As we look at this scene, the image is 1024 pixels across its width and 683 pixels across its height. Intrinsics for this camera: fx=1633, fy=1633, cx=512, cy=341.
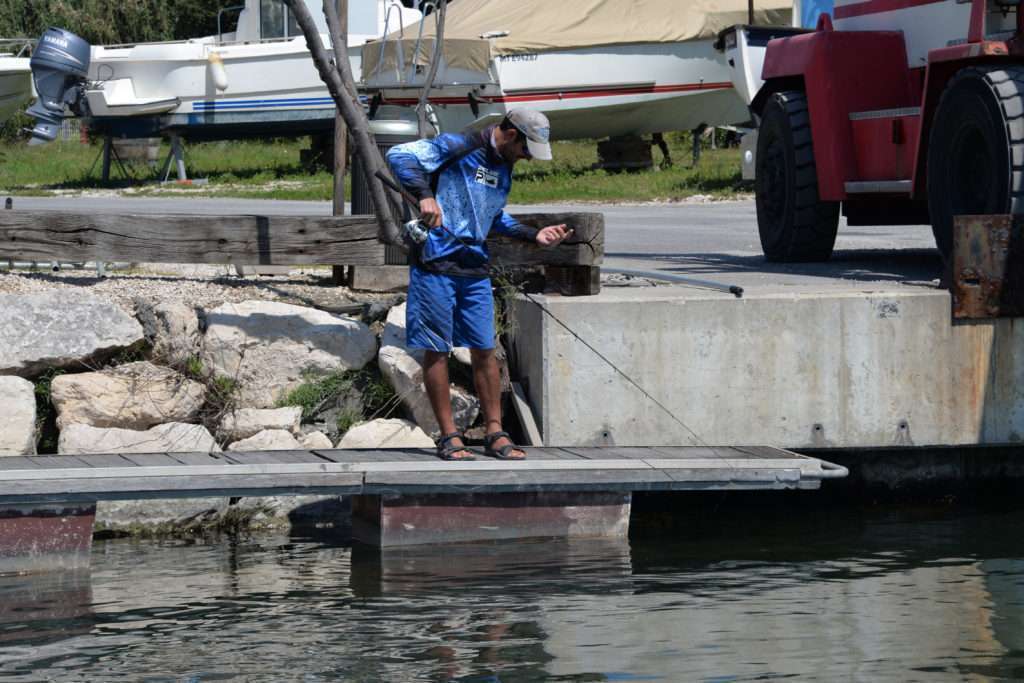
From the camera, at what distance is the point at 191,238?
9320mm

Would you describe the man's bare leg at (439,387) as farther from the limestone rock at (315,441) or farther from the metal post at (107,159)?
the metal post at (107,159)

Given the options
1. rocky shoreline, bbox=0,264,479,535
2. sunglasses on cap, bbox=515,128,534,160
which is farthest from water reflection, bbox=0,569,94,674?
sunglasses on cap, bbox=515,128,534,160

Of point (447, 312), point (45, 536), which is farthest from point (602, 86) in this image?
point (45, 536)

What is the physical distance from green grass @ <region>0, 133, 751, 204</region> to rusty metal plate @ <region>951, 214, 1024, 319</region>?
36.2 ft

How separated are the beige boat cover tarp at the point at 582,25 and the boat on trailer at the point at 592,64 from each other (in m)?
0.01

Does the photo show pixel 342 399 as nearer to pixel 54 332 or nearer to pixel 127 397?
pixel 127 397

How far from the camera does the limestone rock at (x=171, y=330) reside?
29.7ft

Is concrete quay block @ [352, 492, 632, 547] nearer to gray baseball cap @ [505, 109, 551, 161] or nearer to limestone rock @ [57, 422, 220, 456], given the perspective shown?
limestone rock @ [57, 422, 220, 456]

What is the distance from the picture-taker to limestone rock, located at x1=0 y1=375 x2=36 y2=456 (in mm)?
8359

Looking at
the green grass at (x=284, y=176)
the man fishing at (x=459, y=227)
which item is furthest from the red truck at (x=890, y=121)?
the green grass at (x=284, y=176)

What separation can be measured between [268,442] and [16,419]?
129 centimetres

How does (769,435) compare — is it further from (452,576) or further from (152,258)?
(152,258)

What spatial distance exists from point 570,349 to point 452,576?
161cm

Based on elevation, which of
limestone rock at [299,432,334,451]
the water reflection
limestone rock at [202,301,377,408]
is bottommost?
the water reflection
